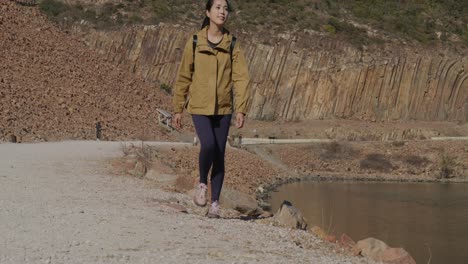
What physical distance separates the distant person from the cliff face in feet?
126

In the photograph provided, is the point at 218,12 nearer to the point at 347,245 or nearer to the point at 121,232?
the point at 121,232

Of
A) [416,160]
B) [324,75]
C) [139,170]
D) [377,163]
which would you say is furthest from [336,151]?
[139,170]

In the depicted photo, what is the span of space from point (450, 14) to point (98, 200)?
2181 inches

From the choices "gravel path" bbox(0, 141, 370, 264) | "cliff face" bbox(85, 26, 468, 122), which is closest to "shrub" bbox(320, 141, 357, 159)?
"cliff face" bbox(85, 26, 468, 122)

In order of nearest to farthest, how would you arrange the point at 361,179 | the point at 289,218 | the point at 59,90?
the point at 289,218 → the point at 59,90 → the point at 361,179

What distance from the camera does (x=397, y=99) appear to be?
4716 centimetres

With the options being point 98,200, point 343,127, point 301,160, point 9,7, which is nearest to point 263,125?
point 343,127

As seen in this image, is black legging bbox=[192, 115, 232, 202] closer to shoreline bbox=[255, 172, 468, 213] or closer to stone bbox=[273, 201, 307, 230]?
stone bbox=[273, 201, 307, 230]

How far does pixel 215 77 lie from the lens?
775cm

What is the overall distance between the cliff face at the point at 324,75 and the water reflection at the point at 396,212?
14.4 m

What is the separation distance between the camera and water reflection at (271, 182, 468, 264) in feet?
49.7

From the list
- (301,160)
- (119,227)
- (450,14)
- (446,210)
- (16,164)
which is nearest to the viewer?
(119,227)

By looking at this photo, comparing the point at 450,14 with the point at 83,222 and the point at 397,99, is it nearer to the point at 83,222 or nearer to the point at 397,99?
the point at 397,99

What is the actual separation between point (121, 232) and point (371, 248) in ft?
8.50
